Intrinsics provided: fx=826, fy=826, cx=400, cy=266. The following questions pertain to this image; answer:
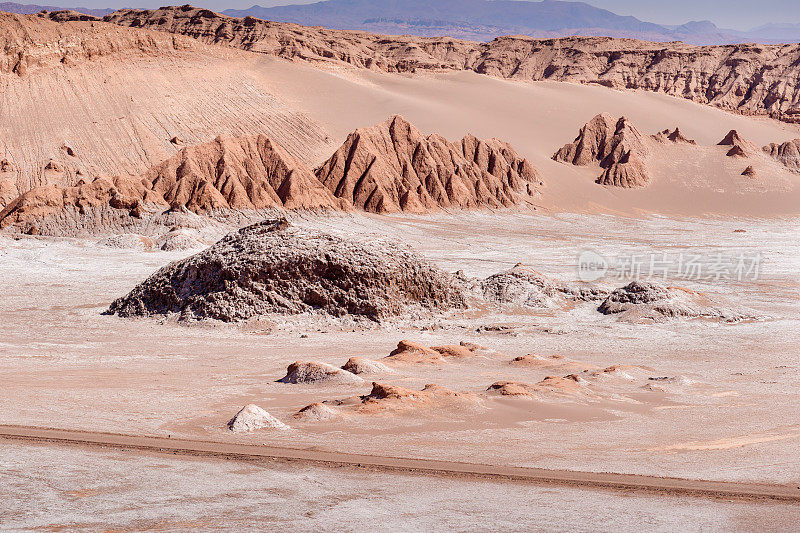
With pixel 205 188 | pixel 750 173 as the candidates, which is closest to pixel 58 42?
pixel 205 188

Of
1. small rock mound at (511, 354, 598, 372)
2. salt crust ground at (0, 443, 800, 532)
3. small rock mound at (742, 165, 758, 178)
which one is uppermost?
small rock mound at (742, 165, 758, 178)

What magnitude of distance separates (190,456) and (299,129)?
5318 cm

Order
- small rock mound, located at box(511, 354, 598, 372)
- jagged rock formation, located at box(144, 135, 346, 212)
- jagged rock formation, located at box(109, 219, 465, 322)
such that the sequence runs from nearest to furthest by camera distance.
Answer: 1. small rock mound, located at box(511, 354, 598, 372)
2. jagged rock formation, located at box(109, 219, 465, 322)
3. jagged rock formation, located at box(144, 135, 346, 212)

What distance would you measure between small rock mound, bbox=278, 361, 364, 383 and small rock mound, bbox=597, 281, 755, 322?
9.63m

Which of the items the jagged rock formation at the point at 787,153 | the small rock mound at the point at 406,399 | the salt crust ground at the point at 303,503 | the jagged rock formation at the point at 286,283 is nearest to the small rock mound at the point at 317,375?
the small rock mound at the point at 406,399

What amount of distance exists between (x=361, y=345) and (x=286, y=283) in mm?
3188

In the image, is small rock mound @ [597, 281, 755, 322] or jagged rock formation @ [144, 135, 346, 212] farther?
jagged rock formation @ [144, 135, 346, 212]

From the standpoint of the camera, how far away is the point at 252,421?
10.9 m

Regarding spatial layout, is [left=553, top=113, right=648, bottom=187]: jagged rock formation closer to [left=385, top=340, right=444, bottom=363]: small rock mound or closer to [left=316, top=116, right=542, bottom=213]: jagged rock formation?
[left=316, top=116, right=542, bottom=213]: jagged rock formation

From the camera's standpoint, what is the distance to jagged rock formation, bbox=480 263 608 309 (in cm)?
2227

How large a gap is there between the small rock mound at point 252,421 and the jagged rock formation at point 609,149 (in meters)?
55.6

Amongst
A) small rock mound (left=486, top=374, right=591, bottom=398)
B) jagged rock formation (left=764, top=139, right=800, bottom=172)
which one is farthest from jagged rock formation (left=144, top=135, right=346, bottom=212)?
jagged rock formation (left=764, top=139, right=800, bottom=172)

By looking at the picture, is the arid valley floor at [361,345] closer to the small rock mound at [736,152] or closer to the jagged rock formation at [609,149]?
the jagged rock formation at [609,149]

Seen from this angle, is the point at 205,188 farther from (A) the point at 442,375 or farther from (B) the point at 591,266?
(A) the point at 442,375
